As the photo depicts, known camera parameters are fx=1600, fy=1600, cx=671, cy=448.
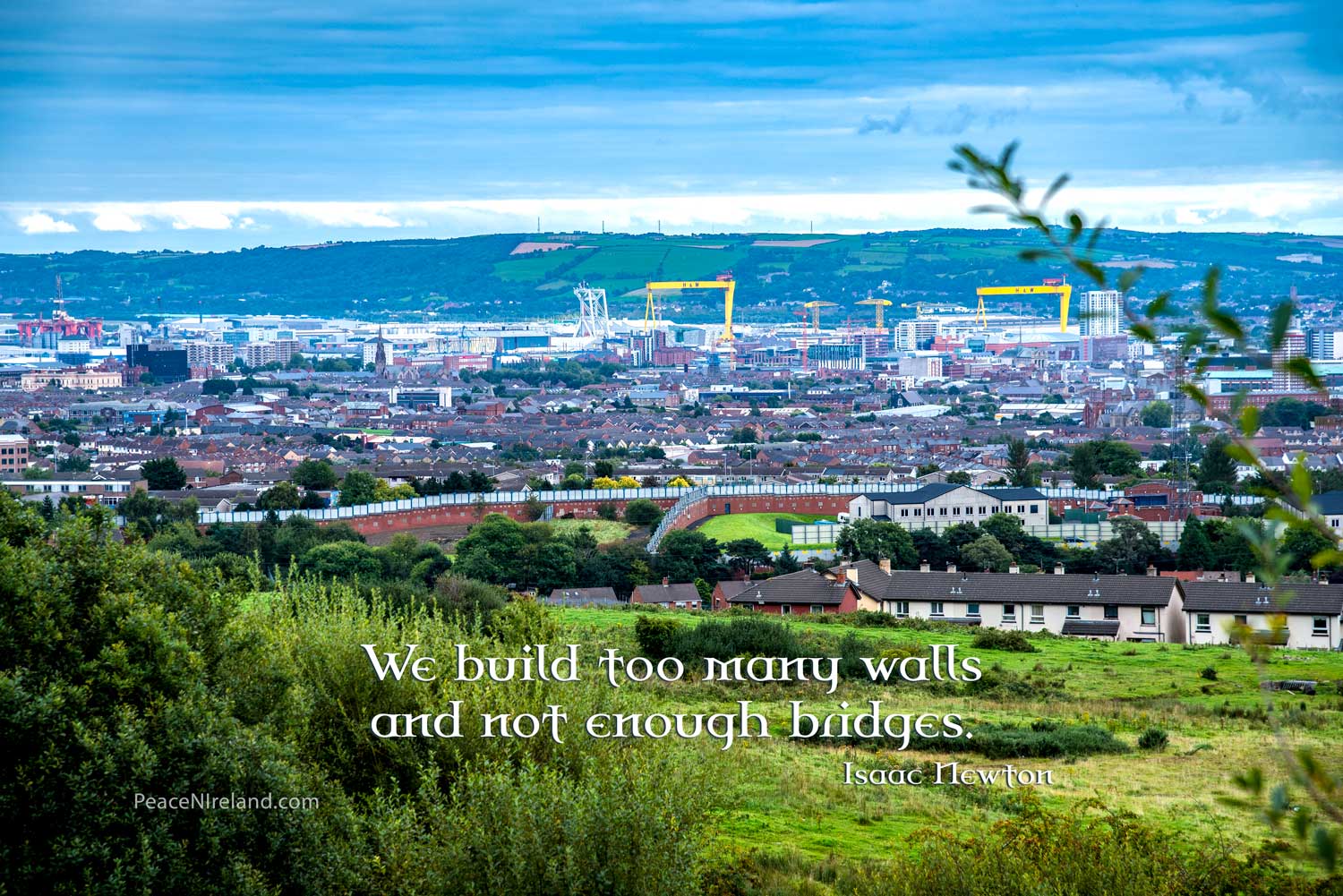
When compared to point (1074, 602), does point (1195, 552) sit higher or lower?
lower

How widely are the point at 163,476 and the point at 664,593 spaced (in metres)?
18.4

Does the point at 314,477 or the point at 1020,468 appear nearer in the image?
the point at 314,477

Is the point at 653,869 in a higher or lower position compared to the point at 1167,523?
higher

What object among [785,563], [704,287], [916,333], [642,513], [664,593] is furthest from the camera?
[704,287]

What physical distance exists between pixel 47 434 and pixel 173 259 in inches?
4923

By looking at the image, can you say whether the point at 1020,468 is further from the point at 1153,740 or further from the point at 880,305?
the point at 880,305

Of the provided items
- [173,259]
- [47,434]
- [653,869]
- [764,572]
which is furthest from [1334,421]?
[173,259]

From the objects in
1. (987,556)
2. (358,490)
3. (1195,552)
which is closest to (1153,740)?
(987,556)

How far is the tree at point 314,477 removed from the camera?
111 ft

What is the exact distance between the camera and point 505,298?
148375mm

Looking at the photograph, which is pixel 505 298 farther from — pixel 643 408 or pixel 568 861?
pixel 568 861

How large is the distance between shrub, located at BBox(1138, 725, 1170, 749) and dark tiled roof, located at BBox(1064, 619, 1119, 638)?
6281 mm

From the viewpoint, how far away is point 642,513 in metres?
28.4

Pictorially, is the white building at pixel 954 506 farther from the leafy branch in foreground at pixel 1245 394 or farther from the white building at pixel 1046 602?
the leafy branch in foreground at pixel 1245 394
